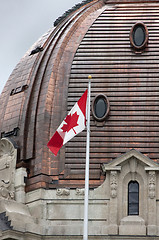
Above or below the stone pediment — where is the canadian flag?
below

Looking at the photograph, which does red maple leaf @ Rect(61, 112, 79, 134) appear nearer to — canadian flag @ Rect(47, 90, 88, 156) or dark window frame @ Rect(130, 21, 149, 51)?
canadian flag @ Rect(47, 90, 88, 156)

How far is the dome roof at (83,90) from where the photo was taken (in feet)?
221

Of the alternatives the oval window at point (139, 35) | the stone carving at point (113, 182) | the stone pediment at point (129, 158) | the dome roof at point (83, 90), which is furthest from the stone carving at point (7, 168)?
the oval window at point (139, 35)

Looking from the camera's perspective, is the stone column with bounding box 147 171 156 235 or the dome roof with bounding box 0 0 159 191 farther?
the dome roof with bounding box 0 0 159 191

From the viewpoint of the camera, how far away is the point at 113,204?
65.2m

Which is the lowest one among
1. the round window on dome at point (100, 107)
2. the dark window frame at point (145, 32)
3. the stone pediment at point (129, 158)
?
the stone pediment at point (129, 158)

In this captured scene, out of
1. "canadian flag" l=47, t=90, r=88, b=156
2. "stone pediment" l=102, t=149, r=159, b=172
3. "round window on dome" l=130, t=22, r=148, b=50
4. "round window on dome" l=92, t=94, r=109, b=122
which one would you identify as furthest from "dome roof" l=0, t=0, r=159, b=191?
"canadian flag" l=47, t=90, r=88, b=156

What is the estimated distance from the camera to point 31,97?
7038 centimetres

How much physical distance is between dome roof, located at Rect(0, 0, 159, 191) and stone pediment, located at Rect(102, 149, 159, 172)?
1.00 metres

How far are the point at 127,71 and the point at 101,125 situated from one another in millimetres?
4007

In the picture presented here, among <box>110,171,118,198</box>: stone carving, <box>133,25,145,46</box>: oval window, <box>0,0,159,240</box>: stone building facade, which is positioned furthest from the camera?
<box>133,25,145,46</box>: oval window

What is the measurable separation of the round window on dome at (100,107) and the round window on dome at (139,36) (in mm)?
4154

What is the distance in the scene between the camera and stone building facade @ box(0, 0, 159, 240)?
2562 inches

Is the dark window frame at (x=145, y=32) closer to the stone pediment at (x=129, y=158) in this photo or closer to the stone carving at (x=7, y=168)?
the stone pediment at (x=129, y=158)
